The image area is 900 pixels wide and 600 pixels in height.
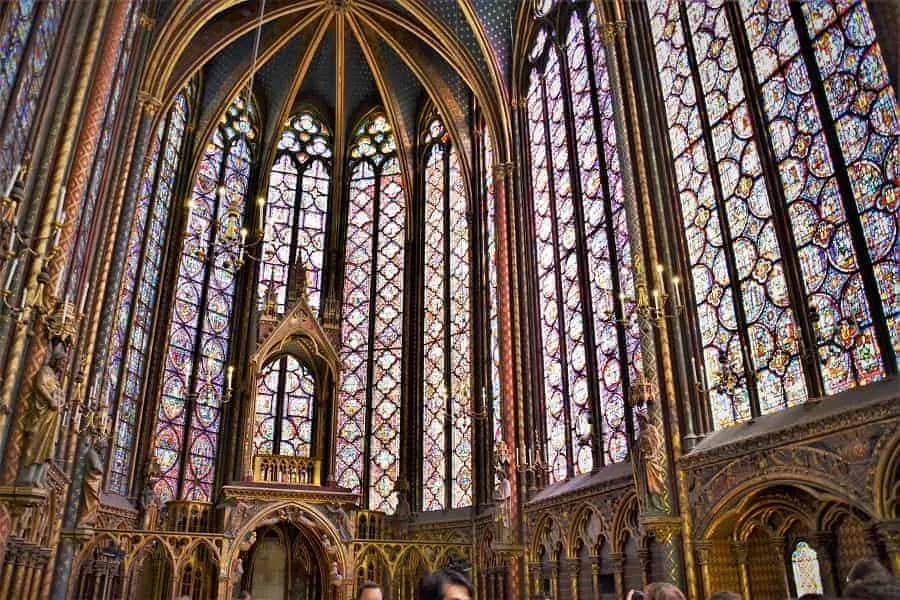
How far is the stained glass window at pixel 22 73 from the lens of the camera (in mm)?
8906

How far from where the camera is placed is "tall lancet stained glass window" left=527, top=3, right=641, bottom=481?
1389cm

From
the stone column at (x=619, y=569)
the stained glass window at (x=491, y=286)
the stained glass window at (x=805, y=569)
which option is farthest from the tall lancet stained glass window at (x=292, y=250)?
the stained glass window at (x=805, y=569)

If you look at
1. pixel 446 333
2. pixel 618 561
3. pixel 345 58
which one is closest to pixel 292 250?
pixel 446 333

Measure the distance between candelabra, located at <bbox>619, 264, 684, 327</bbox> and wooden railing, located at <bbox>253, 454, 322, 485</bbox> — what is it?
366 inches

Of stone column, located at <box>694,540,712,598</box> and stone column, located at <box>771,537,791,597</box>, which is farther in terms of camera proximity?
stone column, located at <box>694,540,712,598</box>

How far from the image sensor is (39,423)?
8.88 metres

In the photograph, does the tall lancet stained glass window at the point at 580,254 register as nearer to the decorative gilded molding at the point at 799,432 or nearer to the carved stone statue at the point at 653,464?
the carved stone statue at the point at 653,464

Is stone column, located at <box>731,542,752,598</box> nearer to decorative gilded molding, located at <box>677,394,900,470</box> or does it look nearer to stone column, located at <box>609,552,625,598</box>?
decorative gilded molding, located at <box>677,394,900,470</box>

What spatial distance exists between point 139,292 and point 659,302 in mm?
12999

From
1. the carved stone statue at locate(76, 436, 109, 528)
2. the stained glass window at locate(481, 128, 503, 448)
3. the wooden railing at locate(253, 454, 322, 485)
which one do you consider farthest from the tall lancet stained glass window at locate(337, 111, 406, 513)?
the carved stone statue at locate(76, 436, 109, 528)

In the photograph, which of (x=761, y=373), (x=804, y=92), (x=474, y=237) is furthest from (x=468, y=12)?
(x=761, y=373)

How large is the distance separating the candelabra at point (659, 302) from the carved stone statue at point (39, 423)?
8109mm

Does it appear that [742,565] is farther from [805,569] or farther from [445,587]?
[445,587]

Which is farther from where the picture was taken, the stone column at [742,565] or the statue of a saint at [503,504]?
the statue of a saint at [503,504]
